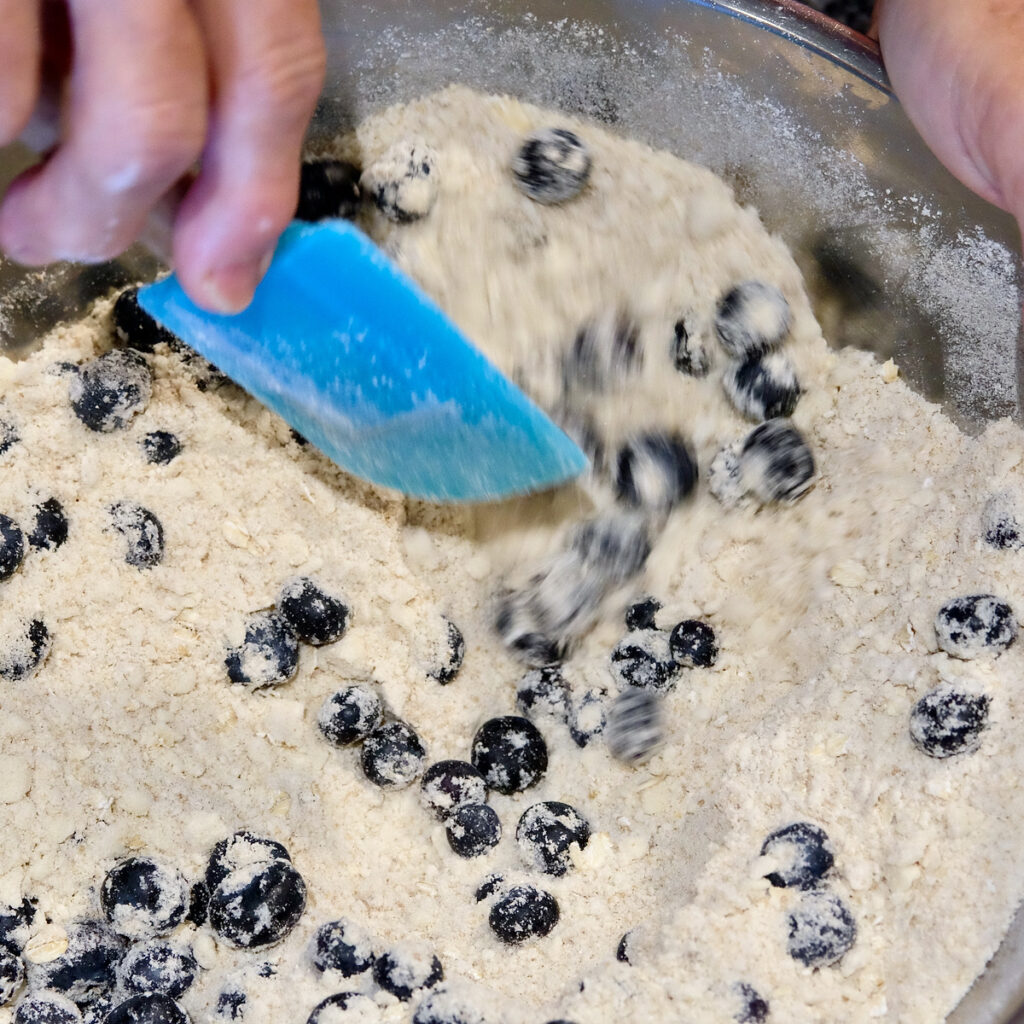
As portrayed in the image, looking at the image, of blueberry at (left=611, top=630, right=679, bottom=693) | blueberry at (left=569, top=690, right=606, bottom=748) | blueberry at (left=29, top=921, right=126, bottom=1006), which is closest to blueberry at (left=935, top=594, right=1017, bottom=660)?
blueberry at (left=611, top=630, right=679, bottom=693)

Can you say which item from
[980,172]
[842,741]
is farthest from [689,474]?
[980,172]

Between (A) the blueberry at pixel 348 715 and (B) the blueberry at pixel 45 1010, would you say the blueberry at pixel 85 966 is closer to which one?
(B) the blueberry at pixel 45 1010

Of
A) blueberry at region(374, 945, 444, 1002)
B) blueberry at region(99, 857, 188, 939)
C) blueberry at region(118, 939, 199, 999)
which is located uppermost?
blueberry at region(374, 945, 444, 1002)

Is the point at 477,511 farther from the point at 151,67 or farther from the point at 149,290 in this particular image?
the point at 151,67

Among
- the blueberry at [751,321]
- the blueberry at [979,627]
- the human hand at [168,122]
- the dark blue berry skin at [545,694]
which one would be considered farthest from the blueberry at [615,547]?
the human hand at [168,122]

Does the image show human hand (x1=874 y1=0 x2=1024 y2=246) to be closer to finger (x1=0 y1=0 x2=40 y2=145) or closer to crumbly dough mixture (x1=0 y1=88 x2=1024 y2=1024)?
crumbly dough mixture (x1=0 y1=88 x2=1024 y2=1024)

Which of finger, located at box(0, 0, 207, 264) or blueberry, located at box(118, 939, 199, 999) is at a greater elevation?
finger, located at box(0, 0, 207, 264)

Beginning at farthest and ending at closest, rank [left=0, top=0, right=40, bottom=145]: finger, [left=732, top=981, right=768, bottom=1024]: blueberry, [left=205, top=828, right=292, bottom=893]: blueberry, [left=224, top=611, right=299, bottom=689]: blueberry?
[left=224, top=611, right=299, bottom=689]: blueberry < [left=205, top=828, right=292, bottom=893]: blueberry < [left=732, top=981, right=768, bottom=1024]: blueberry < [left=0, top=0, right=40, bottom=145]: finger
